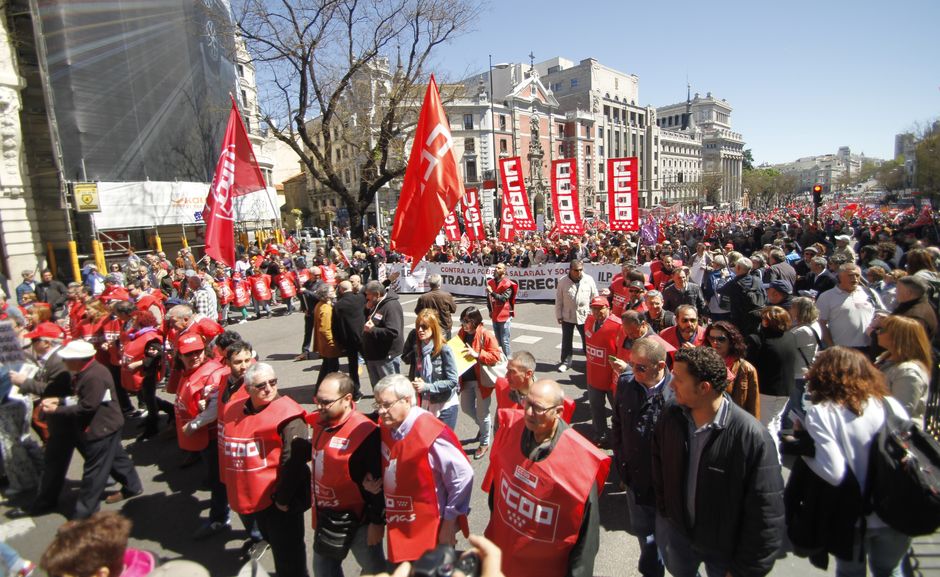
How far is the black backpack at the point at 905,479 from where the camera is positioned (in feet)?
7.19

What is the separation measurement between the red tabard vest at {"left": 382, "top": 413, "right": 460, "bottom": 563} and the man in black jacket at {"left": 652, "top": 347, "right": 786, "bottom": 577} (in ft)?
4.05

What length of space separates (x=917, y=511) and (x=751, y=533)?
0.77 m

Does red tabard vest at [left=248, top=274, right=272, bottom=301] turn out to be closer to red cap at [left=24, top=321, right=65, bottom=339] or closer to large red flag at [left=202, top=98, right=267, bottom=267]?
large red flag at [left=202, top=98, right=267, bottom=267]

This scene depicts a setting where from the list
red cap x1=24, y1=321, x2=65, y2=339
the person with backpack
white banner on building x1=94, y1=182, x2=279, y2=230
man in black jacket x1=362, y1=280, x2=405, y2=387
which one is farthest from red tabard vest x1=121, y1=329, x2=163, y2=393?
white banner on building x1=94, y1=182, x2=279, y2=230

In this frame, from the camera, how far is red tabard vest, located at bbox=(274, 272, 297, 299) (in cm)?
1313

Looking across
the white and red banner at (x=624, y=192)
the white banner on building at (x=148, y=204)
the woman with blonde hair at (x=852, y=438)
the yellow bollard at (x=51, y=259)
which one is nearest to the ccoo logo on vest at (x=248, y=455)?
the woman with blonde hair at (x=852, y=438)

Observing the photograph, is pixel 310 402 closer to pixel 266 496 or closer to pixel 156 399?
pixel 156 399

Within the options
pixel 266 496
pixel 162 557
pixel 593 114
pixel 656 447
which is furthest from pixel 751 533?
pixel 593 114

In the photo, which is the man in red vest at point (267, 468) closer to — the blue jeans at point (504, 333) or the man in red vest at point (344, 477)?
the man in red vest at point (344, 477)

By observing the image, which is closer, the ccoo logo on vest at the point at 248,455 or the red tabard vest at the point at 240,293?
the ccoo logo on vest at the point at 248,455

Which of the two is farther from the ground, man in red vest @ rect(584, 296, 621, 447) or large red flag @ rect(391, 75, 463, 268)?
large red flag @ rect(391, 75, 463, 268)

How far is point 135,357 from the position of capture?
17.6 feet

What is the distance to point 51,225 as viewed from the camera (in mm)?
17203

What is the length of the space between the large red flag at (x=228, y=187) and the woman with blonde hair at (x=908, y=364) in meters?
6.42
